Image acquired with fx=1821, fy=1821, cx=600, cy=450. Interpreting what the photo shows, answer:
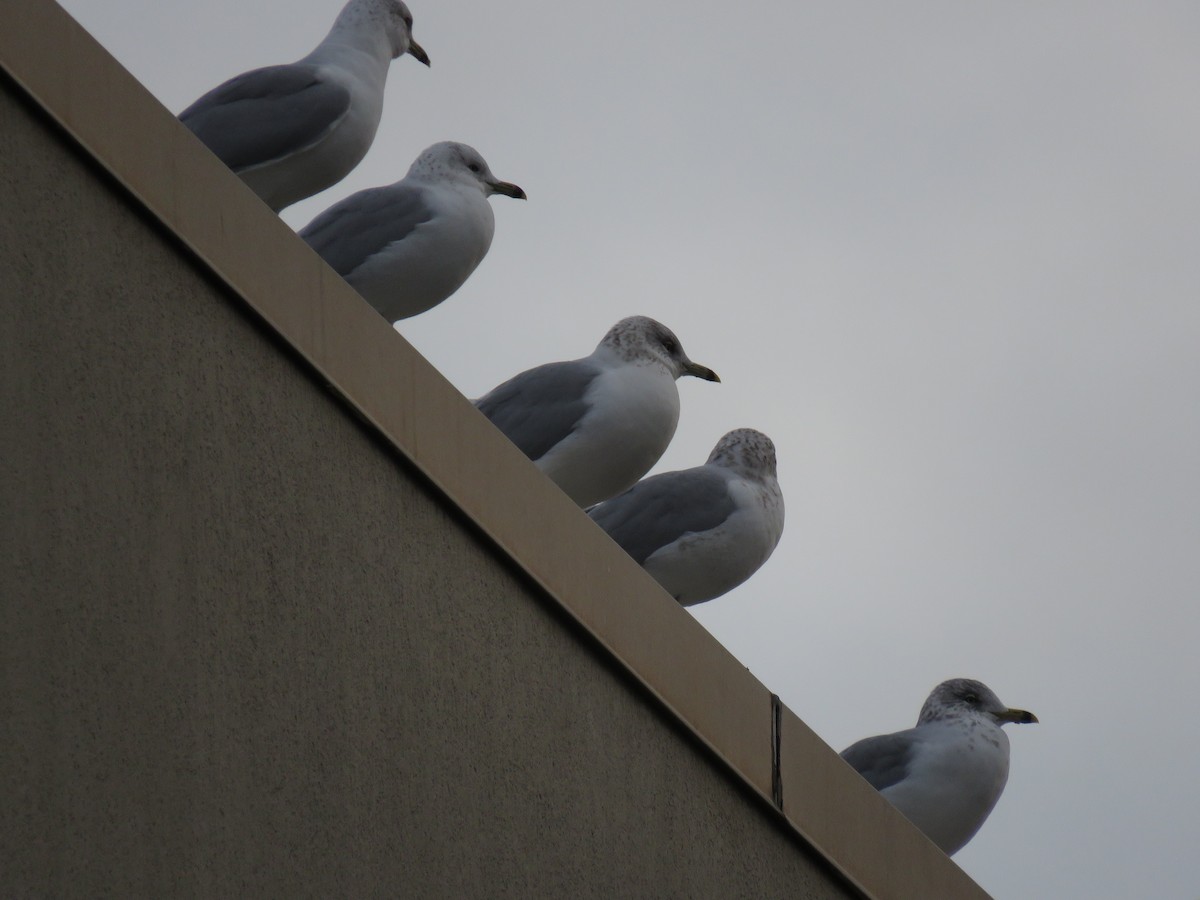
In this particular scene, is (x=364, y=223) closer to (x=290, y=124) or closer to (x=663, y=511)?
(x=290, y=124)

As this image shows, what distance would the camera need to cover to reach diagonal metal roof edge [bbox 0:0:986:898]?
11.7 ft

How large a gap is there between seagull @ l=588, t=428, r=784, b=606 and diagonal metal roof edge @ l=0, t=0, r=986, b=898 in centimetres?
93

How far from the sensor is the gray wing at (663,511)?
18.8 ft

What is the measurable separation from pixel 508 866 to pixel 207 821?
80 cm

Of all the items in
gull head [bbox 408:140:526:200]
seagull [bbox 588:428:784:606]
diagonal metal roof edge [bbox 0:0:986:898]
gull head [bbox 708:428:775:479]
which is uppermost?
gull head [bbox 408:140:526:200]

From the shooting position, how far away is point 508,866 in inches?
150

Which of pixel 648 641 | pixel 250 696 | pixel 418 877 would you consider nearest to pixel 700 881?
pixel 648 641

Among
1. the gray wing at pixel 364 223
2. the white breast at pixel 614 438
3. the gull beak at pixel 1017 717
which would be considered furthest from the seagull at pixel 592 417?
the gull beak at pixel 1017 717

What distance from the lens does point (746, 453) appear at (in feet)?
20.3

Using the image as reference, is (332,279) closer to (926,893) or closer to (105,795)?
(105,795)

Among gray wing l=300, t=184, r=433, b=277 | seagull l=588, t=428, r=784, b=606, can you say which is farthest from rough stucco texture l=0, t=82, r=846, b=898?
gray wing l=300, t=184, r=433, b=277

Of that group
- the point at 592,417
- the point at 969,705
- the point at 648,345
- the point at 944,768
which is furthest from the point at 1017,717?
the point at 592,417

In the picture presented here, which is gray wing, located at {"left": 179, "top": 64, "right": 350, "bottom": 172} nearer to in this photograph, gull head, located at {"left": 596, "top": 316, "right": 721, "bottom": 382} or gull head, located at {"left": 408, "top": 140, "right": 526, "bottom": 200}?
gull head, located at {"left": 408, "top": 140, "right": 526, "bottom": 200}

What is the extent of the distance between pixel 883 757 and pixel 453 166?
248cm
